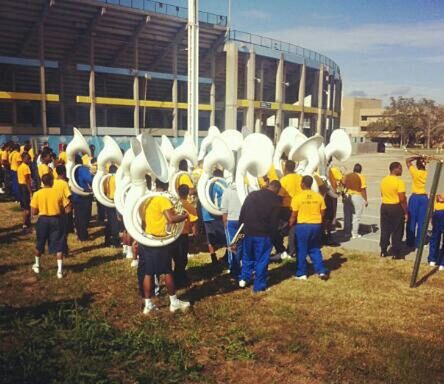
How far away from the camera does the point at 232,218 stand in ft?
24.3

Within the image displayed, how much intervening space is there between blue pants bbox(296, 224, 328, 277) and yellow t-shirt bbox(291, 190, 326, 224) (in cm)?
10

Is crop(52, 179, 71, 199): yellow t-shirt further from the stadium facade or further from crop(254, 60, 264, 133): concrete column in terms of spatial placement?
crop(254, 60, 264, 133): concrete column

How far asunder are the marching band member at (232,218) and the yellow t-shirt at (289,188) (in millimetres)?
1248

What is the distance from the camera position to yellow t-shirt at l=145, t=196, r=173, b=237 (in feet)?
19.0

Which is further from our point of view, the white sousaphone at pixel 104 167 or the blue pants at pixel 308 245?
the white sousaphone at pixel 104 167

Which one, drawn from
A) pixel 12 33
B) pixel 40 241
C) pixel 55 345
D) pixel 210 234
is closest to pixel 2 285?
pixel 40 241

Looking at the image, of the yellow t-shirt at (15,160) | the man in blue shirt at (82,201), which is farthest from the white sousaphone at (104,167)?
the yellow t-shirt at (15,160)

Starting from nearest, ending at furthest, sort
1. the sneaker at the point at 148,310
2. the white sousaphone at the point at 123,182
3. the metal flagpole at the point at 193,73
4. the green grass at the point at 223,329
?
the green grass at the point at 223,329 < the sneaker at the point at 148,310 < the white sousaphone at the point at 123,182 < the metal flagpole at the point at 193,73

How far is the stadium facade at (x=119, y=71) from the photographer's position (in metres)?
31.0

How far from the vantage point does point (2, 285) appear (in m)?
7.17

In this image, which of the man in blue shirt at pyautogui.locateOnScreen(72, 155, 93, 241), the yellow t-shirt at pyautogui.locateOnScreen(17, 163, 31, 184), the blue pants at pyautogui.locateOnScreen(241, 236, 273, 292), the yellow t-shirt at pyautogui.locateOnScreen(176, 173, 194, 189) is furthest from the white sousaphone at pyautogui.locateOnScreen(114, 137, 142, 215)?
the yellow t-shirt at pyautogui.locateOnScreen(17, 163, 31, 184)

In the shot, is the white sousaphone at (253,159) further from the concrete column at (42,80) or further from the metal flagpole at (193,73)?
the concrete column at (42,80)

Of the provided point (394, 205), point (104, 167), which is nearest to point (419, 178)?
point (394, 205)

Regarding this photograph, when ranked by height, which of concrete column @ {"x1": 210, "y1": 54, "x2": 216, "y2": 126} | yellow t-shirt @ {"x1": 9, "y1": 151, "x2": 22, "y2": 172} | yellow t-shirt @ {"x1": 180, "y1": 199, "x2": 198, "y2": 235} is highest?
concrete column @ {"x1": 210, "y1": 54, "x2": 216, "y2": 126}
